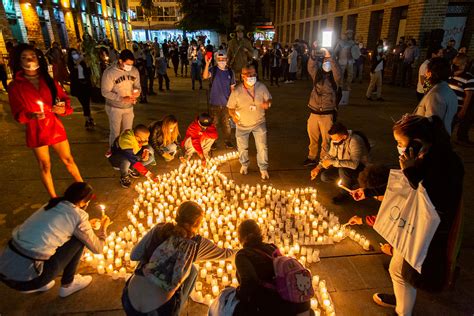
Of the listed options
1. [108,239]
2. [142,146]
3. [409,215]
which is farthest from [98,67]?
[409,215]

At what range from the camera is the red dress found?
3836 mm

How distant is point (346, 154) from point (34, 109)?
4.18 meters

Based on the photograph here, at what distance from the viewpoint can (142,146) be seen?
5426mm

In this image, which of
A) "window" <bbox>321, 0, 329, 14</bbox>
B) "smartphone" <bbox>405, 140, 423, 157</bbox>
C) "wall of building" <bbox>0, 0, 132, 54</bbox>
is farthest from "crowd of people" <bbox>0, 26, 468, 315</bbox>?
"window" <bbox>321, 0, 329, 14</bbox>

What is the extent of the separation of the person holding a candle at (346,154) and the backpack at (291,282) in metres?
2.61

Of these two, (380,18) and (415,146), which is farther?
(380,18)

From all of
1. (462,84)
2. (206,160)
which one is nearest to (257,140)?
(206,160)

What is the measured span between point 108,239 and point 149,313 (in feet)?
5.65

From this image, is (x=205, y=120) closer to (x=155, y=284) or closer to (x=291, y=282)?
(x=155, y=284)

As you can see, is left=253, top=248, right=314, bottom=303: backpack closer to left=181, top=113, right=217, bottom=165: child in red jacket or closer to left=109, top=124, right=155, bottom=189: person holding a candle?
left=109, top=124, right=155, bottom=189: person holding a candle

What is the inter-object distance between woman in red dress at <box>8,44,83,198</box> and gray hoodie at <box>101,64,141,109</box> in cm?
98

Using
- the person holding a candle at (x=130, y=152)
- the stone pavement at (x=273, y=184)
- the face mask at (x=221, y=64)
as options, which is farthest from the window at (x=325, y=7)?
the person holding a candle at (x=130, y=152)

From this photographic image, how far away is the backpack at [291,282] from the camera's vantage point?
2004mm

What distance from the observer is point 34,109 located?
3953mm
